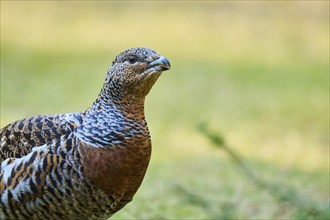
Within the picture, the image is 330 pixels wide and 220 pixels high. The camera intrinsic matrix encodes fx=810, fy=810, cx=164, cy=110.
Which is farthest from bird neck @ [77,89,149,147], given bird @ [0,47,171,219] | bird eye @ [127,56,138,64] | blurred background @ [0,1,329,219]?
blurred background @ [0,1,329,219]

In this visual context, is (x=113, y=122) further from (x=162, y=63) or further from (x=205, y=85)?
(x=205, y=85)

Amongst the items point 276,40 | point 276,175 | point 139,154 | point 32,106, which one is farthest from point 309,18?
point 139,154

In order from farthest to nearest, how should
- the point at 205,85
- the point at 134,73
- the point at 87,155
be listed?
the point at 205,85, the point at 134,73, the point at 87,155

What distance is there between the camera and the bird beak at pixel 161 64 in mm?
4219

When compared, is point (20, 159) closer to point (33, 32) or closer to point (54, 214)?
point (54, 214)

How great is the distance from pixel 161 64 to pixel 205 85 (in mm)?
8018

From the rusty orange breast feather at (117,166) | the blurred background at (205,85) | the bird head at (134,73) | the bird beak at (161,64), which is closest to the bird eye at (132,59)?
the bird head at (134,73)

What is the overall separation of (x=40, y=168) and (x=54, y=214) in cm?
25

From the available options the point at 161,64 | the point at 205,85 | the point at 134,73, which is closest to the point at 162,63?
the point at 161,64

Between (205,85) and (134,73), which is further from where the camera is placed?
(205,85)

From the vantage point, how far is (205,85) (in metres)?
12.2

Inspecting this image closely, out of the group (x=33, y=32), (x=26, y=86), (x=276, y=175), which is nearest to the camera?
(x=276, y=175)

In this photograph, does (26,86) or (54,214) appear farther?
(26,86)

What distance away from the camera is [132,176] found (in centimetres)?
424
